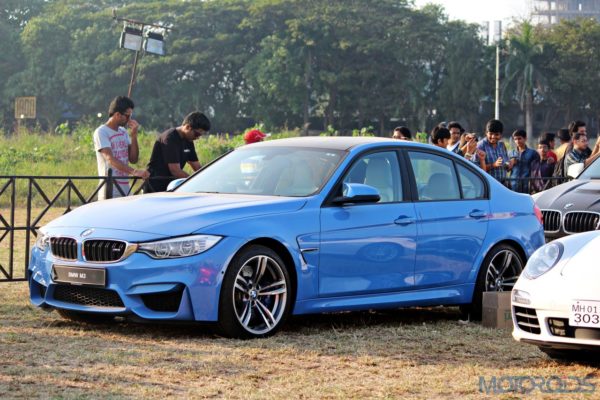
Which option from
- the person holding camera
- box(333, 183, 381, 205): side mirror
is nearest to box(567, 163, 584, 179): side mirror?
the person holding camera

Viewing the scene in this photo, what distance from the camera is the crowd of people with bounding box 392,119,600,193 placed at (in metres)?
15.7

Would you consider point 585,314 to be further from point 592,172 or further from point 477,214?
point 592,172

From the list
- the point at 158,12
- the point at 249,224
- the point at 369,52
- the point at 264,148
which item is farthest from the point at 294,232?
the point at 158,12

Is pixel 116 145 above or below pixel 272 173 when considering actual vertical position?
above

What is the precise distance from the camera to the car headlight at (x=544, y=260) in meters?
8.35

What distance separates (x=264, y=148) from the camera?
1044 centimetres

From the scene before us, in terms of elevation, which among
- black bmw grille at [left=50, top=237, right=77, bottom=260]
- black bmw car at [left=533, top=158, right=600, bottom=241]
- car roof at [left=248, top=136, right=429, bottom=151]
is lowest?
black bmw grille at [left=50, top=237, right=77, bottom=260]

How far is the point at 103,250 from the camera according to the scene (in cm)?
909

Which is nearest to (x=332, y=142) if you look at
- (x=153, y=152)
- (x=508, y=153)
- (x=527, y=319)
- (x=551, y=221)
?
(x=527, y=319)

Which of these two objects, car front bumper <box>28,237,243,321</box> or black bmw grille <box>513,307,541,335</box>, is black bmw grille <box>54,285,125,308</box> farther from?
black bmw grille <box>513,307,541,335</box>

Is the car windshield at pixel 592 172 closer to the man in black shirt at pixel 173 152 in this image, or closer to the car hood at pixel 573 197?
the car hood at pixel 573 197

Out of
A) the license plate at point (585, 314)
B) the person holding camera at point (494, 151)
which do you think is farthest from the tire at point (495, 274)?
the person holding camera at point (494, 151)

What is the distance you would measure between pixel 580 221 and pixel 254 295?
4.56 meters

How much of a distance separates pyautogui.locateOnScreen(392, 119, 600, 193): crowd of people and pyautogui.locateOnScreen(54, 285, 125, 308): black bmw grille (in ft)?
21.2
